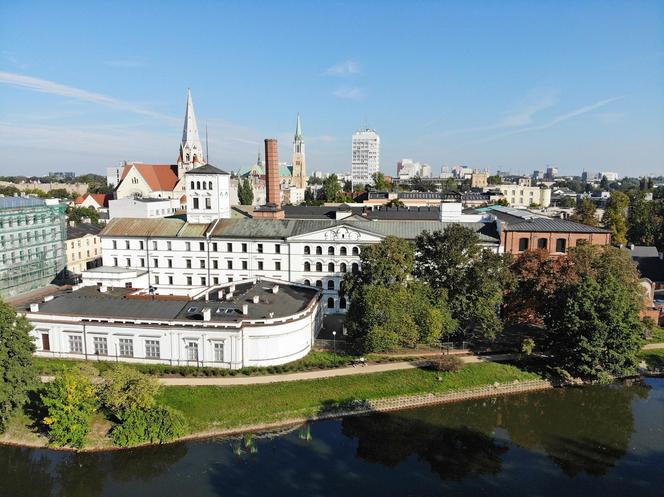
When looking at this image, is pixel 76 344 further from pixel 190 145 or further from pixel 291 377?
pixel 190 145

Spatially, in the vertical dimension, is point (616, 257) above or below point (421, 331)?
above

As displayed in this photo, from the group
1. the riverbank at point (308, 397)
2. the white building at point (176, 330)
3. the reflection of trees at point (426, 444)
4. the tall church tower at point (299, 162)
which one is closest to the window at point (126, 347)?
the white building at point (176, 330)

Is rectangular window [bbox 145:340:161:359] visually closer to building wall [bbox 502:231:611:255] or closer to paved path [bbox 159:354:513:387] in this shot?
paved path [bbox 159:354:513:387]

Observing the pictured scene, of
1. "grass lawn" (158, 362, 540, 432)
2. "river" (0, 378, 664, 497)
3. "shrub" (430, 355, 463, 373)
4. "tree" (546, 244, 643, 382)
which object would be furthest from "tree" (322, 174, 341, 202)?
"river" (0, 378, 664, 497)

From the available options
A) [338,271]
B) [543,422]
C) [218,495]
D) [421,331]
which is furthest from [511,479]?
[338,271]

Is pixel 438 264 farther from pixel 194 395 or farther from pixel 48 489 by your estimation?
pixel 48 489

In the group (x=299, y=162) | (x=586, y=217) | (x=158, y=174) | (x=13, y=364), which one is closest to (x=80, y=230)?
(x=158, y=174)
